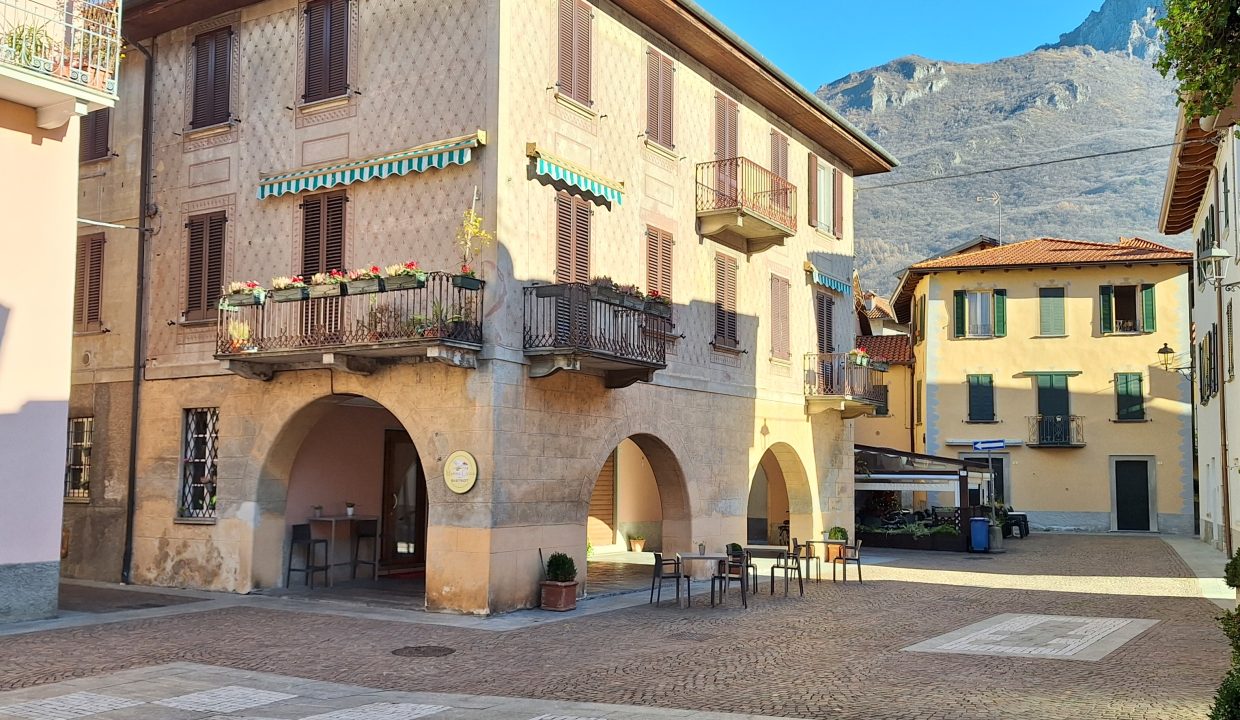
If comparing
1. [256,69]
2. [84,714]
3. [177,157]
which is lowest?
[84,714]

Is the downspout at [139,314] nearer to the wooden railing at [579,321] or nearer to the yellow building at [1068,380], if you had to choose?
the wooden railing at [579,321]

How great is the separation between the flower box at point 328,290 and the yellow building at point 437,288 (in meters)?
0.06

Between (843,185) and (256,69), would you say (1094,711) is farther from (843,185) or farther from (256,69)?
(843,185)

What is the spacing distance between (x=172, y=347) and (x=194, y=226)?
2.06 metres

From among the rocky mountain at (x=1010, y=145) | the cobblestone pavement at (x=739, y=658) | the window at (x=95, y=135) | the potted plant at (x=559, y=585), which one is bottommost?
the cobblestone pavement at (x=739, y=658)

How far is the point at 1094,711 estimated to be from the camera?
9.42 m

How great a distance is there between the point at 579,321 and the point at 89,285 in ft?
31.9

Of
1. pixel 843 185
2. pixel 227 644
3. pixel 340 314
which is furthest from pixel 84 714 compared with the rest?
pixel 843 185

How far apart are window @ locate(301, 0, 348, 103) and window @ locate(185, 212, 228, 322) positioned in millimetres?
2759

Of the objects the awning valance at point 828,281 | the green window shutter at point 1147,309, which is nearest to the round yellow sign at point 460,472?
the awning valance at point 828,281

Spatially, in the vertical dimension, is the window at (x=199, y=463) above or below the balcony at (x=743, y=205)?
below

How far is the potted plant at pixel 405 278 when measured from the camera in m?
14.9

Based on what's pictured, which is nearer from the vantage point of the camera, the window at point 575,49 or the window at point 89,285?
the window at point 575,49

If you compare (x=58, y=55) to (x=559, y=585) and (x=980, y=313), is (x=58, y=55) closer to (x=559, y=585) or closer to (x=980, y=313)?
(x=559, y=585)
